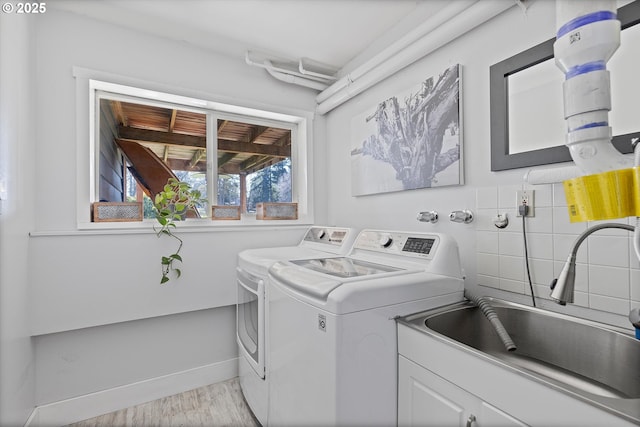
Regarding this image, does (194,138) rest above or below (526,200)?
above

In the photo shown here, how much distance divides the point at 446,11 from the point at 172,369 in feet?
9.20

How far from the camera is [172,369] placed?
6.92ft

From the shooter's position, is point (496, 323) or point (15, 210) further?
point (15, 210)

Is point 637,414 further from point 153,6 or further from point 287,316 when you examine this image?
point 153,6

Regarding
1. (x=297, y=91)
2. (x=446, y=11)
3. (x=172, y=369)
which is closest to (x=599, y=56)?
(x=446, y=11)

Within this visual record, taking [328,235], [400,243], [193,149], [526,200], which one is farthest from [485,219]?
[193,149]

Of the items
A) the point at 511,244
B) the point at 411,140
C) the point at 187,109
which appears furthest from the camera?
the point at 187,109

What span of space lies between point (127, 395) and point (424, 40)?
9.43ft

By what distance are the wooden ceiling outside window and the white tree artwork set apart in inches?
32.4

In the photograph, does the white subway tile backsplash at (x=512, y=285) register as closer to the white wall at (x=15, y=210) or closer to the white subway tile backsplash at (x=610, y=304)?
the white subway tile backsplash at (x=610, y=304)

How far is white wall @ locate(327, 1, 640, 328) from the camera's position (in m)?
1.14

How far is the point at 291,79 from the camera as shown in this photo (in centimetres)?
245

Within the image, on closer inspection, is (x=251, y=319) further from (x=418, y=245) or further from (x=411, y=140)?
(x=411, y=140)

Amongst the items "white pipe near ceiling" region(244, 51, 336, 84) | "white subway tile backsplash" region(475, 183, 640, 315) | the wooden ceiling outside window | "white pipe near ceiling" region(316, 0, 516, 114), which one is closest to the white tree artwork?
"white pipe near ceiling" region(316, 0, 516, 114)
